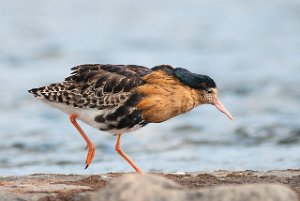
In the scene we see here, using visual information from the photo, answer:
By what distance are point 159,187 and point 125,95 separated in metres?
3.71

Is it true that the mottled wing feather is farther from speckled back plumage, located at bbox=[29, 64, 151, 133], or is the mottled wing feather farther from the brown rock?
the brown rock

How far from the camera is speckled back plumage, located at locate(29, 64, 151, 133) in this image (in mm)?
11625

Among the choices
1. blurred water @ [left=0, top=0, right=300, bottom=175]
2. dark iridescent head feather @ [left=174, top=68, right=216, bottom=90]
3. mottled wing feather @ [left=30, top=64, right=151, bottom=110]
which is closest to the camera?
mottled wing feather @ [left=30, top=64, right=151, bottom=110]

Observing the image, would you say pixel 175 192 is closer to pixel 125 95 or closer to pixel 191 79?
pixel 125 95

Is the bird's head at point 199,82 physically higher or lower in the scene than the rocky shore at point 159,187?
higher

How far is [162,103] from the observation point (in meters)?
11.6

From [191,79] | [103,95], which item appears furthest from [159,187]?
[191,79]

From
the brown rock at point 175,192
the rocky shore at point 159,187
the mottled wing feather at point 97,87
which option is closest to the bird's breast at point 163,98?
the mottled wing feather at point 97,87

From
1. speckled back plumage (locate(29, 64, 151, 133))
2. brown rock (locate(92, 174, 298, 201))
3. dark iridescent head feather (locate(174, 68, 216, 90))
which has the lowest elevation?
brown rock (locate(92, 174, 298, 201))

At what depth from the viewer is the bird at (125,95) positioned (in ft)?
38.1

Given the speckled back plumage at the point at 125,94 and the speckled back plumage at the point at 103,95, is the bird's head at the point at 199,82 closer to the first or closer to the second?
the speckled back plumage at the point at 125,94

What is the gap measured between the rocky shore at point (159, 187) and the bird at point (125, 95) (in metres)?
0.71

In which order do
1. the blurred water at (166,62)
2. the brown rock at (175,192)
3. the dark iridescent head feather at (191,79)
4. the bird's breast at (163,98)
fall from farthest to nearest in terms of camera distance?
the blurred water at (166,62)
the dark iridescent head feather at (191,79)
the bird's breast at (163,98)
the brown rock at (175,192)

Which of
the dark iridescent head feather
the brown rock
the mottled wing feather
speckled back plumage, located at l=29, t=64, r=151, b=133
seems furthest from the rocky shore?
the dark iridescent head feather
